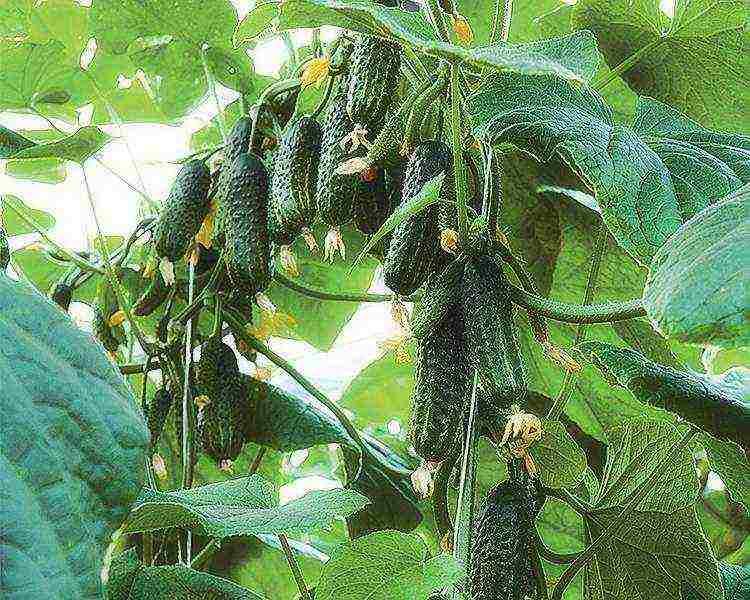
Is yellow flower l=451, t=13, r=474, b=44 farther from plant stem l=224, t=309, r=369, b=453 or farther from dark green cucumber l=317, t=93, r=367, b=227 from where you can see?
plant stem l=224, t=309, r=369, b=453

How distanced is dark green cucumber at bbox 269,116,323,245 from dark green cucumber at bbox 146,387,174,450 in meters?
0.22

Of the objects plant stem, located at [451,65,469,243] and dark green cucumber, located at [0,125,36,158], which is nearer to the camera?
plant stem, located at [451,65,469,243]

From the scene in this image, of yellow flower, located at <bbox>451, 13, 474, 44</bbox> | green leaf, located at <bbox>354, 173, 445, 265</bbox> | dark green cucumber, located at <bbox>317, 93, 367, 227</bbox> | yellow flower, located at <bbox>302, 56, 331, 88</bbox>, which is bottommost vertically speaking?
green leaf, located at <bbox>354, 173, 445, 265</bbox>

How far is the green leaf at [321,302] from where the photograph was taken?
1.16 metres

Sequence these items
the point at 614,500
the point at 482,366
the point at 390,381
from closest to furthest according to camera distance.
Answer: the point at 482,366, the point at 614,500, the point at 390,381

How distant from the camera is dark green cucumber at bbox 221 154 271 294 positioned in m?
0.81

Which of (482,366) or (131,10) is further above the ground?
(131,10)

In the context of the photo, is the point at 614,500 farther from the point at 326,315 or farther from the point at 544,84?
the point at 326,315

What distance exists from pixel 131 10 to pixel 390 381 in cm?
53

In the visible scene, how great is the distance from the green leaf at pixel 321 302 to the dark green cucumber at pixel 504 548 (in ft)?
1.69

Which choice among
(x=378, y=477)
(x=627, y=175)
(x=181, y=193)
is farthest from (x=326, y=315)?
(x=627, y=175)

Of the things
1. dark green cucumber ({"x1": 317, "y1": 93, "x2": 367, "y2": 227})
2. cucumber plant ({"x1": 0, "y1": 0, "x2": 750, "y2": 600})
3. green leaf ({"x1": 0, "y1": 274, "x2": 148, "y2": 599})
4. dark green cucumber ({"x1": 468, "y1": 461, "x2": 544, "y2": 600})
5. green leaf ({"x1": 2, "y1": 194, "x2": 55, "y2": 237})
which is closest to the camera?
green leaf ({"x1": 0, "y1": 274, "x2": 148, "y2": 599})

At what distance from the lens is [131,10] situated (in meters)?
0.99

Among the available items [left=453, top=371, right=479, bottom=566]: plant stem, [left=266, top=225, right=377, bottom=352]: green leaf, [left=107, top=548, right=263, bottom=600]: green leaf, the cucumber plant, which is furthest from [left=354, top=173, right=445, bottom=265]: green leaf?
[left=266, top=225, right=377, bottom=352]: green leaf
